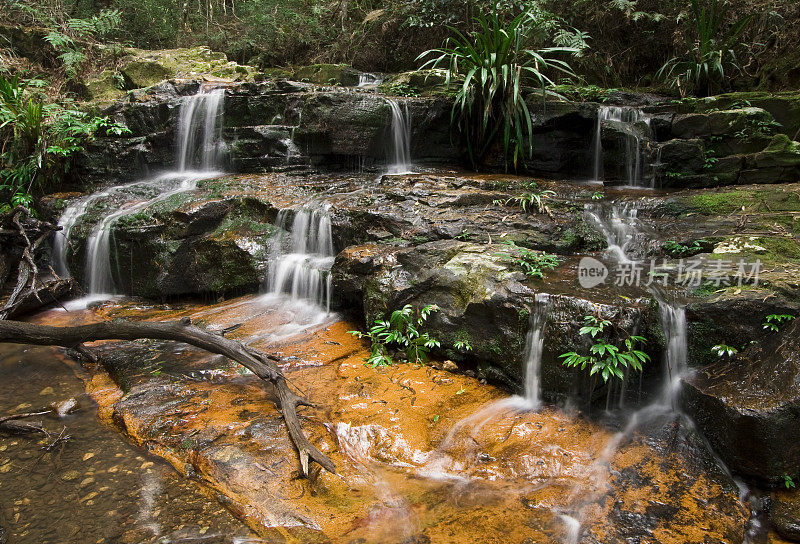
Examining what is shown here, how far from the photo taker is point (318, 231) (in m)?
5.82

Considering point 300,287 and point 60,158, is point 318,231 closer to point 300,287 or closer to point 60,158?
point 300,287

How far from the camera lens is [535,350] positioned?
3.50m

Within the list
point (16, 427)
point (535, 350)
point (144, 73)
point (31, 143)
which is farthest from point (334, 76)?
point (16, 427)

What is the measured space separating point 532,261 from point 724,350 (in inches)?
64.2

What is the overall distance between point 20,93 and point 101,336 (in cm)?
589

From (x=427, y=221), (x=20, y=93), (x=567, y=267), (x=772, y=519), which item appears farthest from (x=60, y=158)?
(x=772, y=519)

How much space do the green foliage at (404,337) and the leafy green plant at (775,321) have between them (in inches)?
96.8

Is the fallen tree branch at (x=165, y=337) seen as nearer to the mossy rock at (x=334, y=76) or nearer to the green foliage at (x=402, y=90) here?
the green foliage at (x=402, y=90)

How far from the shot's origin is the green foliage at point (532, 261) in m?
3.98

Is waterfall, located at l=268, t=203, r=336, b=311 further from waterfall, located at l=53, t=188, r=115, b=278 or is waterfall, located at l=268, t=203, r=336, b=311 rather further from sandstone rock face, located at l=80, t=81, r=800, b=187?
waterfall, located at l=53, t=188, r=115, b=278

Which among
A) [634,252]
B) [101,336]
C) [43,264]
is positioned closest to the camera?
[101,336]

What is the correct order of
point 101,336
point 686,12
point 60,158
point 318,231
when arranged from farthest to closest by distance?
point 686,12 → point 60,158 → point 318,231 → point 101,336

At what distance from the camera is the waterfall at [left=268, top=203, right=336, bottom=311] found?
5363 millimetres

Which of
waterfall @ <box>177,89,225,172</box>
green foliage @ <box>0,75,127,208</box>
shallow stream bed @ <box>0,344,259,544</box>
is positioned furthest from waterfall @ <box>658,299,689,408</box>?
green foliage @ <box>0,75,127,208</box>
